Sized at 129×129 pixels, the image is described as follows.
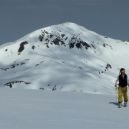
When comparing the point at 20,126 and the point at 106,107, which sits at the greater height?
the point at 106,107

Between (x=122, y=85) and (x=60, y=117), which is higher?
(x=122, y=85)

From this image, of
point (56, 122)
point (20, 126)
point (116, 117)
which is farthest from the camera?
point (116, 117)

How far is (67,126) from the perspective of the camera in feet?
54.0

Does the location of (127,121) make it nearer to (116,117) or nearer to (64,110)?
(116,117)

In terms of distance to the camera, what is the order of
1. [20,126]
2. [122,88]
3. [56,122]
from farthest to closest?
[122,88] < [56,122] < [20,126]

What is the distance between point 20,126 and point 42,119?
2.35m

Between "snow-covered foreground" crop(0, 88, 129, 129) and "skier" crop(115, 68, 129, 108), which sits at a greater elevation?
"skier" crop(115, 68, 129, 108)

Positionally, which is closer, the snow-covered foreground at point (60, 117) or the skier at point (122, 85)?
the snow-covered foreground at point (60, 117)

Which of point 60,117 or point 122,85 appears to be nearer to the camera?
point 60,117

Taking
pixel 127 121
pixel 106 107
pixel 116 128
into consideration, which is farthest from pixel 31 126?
pixel 106 107

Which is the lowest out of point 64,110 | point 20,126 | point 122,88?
point 20,126

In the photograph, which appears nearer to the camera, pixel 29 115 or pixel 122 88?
pixel 29 115

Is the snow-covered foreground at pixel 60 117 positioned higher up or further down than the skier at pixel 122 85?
further down

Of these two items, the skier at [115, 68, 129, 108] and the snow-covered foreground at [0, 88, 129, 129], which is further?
the skier at [115, 68, 129, 108]
